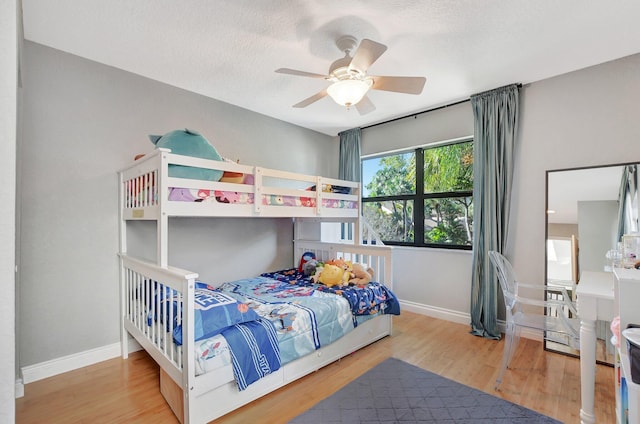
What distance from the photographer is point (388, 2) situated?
67.0 inches

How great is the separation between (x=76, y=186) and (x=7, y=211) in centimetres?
198

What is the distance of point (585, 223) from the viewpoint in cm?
240

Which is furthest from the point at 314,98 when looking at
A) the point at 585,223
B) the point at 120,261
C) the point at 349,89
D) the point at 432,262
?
the point at 585,223

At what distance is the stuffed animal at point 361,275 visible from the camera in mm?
2806

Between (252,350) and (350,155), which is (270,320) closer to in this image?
(252,350)

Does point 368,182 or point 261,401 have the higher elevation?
point 368,182

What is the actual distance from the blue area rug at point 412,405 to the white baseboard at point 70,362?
5.66ft

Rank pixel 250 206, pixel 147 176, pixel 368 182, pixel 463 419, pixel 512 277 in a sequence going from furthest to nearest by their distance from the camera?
pixel 368 182 < pixel 512 277 < pixel 250 206 < pixel 147 176 < pixel 463 419

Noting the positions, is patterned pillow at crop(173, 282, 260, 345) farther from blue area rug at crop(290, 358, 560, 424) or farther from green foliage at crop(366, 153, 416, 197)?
green foliage at crop(366, 153, 416, 197)

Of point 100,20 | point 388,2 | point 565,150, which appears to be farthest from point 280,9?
point 565,150

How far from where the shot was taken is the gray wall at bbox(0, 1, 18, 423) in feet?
2.17

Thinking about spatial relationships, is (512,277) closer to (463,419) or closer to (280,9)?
(463,419)

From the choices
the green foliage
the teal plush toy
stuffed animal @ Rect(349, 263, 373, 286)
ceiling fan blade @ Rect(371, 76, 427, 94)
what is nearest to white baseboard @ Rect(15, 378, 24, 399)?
the teal plush toy

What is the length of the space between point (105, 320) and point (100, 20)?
2.21m
